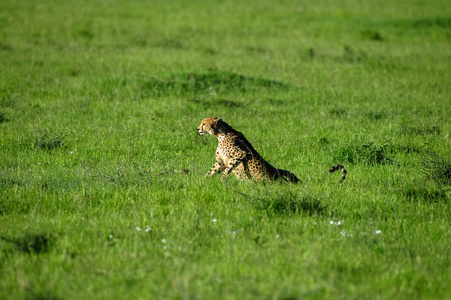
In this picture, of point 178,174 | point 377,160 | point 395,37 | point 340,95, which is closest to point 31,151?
point 178,174

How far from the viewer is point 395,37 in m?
23.2

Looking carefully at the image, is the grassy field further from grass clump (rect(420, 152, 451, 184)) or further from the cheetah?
the cheetah

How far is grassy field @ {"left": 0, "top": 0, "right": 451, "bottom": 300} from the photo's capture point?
4461 millimetres

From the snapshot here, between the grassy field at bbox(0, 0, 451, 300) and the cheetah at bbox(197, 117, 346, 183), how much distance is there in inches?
8.9

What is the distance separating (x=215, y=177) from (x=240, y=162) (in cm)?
44

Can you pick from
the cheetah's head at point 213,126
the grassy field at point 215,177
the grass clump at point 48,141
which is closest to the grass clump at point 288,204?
the grassy field at point 215,177

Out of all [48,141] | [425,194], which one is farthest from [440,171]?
[48,141]

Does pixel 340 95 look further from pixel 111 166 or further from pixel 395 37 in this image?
pixel 395 37

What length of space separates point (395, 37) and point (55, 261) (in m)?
21.8

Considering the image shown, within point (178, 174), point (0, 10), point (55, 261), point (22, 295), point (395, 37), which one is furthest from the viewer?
point (0, 10)

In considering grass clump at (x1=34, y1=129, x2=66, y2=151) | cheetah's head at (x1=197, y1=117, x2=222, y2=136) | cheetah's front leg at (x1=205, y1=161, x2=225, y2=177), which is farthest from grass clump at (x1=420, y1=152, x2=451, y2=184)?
grass clump at (x1=34, y1=129, x2=66, y2=151)

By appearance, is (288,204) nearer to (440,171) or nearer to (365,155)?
(440,171)

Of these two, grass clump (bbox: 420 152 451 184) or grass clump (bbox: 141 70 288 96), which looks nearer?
grass clump (bbox: 420 152 451 184)

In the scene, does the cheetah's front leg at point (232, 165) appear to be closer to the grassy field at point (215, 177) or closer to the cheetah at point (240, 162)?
the cheetah at point (240, 162)
